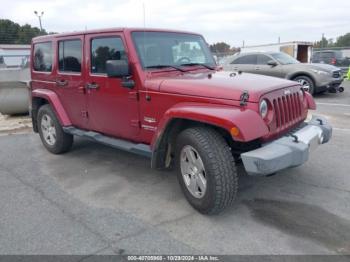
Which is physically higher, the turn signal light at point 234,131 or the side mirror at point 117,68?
the side mirror at point 117,68

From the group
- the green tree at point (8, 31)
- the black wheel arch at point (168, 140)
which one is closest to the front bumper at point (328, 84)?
the black wheel arch at point (168, 140)

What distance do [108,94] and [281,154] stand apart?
7.91 ft

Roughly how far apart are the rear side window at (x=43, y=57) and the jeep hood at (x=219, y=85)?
252 cm

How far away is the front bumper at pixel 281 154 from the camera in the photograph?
3.16 m

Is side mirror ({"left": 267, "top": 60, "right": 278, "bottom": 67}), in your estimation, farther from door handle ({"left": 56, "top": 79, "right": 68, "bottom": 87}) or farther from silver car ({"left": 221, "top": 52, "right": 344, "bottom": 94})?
door handle ({"left": 56, "top": 79, "right": 68, "bottom": 87})

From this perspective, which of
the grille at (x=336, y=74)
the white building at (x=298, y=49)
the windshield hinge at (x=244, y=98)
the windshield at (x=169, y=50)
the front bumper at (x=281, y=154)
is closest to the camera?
the front bumper at (x=281, y=154)

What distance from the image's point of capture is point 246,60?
42.0 feet

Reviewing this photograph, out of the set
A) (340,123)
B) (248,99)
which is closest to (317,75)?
(340,123)

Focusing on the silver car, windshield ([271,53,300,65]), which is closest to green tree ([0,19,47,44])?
the silver car

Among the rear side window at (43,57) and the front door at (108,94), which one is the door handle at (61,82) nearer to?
the rear side window at (43,57)

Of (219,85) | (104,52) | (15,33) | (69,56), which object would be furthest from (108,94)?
(15,33)

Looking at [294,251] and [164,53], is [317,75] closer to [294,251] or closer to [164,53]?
[164,53]

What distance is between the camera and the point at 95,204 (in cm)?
409

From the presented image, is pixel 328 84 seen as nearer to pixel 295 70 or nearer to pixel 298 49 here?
pixel 295 70
